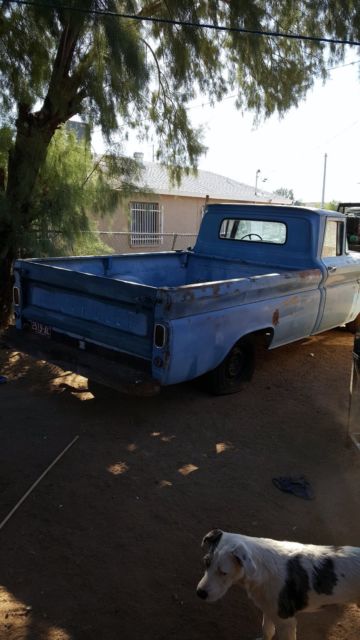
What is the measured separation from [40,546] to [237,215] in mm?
4821

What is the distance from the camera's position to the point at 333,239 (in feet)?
19.8

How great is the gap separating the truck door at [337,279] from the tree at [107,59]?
9.77 feet

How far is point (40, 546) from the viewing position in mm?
2697

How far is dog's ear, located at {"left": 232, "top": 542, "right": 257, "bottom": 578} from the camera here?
6.15ft

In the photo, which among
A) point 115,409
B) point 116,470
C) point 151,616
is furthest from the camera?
point 115,409

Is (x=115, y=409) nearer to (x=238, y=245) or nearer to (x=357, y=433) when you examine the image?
(x=357, y=433)

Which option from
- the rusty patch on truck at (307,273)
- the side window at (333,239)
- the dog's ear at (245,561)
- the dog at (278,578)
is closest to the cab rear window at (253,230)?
the side window at (333,239)

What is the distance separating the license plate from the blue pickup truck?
0.01 meters

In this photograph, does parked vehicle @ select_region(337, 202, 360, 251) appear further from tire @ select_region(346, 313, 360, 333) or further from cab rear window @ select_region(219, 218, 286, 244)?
cab rear window @ select_region(219, 218, 286, 244)

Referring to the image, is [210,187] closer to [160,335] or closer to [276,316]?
[276,316]

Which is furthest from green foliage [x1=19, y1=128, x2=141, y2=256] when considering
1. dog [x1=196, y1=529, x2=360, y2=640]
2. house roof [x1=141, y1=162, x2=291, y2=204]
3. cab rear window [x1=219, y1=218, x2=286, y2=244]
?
house roof [x1=141, y1=162, x2=291, y2=204]

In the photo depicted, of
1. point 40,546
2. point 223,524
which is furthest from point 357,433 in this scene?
point 40,546

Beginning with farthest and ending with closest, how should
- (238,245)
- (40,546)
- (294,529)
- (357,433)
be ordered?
(238,245) → (357,433) → (294,529) → (40,546)

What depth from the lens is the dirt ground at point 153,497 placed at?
7.50 feet
